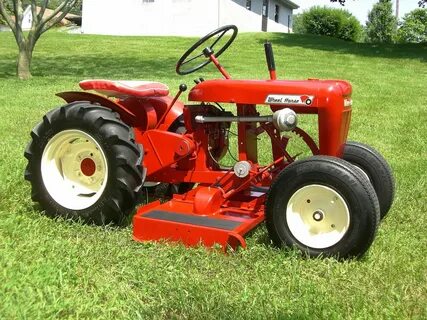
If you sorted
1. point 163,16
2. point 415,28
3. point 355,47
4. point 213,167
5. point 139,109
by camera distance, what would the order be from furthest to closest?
point 415,28 < point 163,16 < point 355,47 < point 139,109 < point 213,167

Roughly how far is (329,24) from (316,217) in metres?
43.7

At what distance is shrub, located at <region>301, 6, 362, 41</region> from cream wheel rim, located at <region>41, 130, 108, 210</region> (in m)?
42.3

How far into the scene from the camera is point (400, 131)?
8328 mm

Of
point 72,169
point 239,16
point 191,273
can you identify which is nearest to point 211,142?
point 72,169

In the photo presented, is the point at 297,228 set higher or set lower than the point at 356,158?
lower

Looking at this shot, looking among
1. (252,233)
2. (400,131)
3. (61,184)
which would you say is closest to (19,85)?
(400,131)

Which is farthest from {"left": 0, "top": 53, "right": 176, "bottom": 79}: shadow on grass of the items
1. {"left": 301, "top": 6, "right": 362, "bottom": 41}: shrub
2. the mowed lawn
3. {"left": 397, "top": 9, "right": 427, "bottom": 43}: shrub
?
{"left": 397, "top": 9, "right": 427, "bottom": 43}: shrub

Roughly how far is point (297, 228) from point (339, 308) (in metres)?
0.82

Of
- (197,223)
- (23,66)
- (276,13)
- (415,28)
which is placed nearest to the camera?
(197,223)

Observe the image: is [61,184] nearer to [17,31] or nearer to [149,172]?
[149,172]

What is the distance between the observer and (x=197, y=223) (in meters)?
3.71

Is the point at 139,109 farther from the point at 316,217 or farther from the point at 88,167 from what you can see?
the point at 316,217

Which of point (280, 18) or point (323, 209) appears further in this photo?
point (280, 18)

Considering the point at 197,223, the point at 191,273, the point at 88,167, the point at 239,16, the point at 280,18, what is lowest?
the point at 191,273
